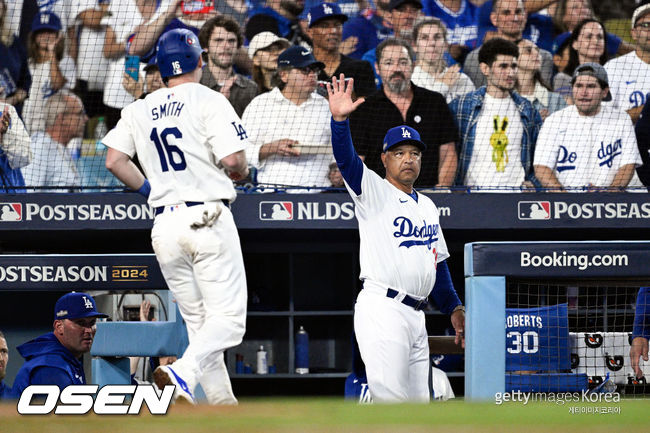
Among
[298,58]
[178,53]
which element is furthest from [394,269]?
[298,58]

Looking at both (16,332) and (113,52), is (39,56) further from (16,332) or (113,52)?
(16,332)

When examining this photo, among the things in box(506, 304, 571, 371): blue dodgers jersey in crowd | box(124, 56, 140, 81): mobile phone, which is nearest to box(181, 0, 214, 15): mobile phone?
box(124, 56, 140, 81): mobile phone

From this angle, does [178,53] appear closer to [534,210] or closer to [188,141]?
[188,141]

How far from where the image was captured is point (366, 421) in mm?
2105

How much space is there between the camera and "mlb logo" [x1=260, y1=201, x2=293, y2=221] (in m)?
7.23

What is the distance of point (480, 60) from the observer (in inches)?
309

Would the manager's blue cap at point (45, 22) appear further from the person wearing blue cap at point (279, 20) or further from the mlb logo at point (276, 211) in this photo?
the mlb logo at point (276, 211)

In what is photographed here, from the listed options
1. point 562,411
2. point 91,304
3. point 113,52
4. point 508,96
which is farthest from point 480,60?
point 562,411

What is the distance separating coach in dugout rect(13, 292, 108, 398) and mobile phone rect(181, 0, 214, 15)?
407 cm

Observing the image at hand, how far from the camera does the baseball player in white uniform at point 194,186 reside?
3938 mm

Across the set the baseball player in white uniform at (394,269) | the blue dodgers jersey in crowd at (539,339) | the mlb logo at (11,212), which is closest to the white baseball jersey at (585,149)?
the blue dodgers jersey in crowd at (539,339)

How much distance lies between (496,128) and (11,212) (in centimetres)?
370

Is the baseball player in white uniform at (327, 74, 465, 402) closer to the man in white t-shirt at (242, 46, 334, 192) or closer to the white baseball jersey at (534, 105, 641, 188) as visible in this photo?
the man in white t-shirt at (242, 46, 334, 192)

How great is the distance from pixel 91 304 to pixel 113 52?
3861mm
